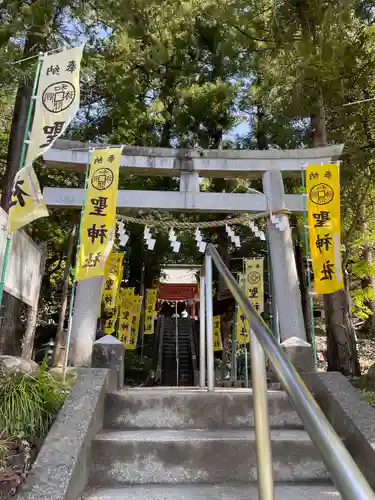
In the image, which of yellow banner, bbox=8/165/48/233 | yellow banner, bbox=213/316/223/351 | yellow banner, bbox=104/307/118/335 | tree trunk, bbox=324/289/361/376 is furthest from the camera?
yellow banner, bbox=213/316/223/351

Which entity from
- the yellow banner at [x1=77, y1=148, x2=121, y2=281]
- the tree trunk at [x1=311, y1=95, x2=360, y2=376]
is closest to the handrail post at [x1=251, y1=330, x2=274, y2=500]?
the yellow banner at [x1=77, y1=148, x2=121, y2=281]

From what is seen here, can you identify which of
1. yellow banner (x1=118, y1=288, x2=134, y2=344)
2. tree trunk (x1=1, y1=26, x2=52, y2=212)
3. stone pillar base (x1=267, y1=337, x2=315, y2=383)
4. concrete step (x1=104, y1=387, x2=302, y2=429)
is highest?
tree trunk (x1=1, y1=26, x2=52, y2=212)

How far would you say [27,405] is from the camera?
110 inches

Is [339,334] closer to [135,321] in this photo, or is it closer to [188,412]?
[135,321]

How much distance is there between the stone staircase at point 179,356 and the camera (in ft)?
53.4

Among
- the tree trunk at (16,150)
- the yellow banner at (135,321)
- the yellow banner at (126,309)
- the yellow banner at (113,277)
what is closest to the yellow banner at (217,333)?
the yellow banner at (135,321)

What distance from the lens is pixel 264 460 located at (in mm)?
1669

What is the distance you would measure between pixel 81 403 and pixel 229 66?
14814mm

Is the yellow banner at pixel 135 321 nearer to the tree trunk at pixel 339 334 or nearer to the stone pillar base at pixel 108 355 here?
the tree trunk at pixel 339 334

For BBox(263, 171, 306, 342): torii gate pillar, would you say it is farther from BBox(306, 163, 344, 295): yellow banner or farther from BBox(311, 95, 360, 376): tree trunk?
BBox(311, 95, 360, 376): tree trunk

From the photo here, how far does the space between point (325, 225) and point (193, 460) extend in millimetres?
5281

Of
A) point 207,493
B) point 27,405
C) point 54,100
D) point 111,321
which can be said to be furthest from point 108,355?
point 111,321

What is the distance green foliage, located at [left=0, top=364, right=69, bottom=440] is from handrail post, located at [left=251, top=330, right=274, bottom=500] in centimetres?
166

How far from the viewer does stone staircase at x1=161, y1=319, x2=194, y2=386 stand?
53.4 ft
